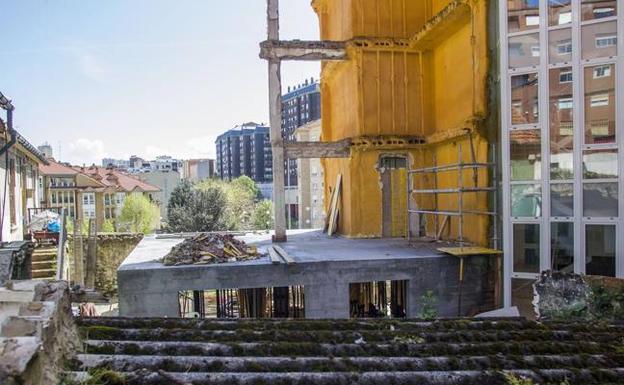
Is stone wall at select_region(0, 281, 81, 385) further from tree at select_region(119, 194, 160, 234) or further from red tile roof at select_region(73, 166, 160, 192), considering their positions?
red tile roof at select_region(73, 166, 160, 192)

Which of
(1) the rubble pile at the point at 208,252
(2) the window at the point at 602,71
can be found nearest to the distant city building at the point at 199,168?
(1) the rubble pile at the point at 208,252

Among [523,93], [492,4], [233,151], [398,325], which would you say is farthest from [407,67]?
[233,151]

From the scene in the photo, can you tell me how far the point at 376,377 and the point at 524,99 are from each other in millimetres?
7984

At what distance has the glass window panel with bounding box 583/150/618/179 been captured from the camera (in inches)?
324

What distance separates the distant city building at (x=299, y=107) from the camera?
88750 mm

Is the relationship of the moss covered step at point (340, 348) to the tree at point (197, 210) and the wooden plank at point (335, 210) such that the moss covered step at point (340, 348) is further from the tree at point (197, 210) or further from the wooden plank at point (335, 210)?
the tree at point (197, 210)

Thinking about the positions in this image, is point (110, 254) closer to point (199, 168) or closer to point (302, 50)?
point (302, 50)

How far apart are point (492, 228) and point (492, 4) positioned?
5124 millimetres

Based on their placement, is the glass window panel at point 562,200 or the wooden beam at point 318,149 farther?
the wooden beam at point 318,149

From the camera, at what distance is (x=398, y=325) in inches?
171

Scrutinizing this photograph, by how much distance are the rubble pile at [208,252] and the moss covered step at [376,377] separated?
6.52 m

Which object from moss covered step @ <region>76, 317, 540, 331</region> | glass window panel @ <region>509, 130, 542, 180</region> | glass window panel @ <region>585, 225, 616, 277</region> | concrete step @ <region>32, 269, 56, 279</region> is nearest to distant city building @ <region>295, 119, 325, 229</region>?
concrete step @ <region>32, 269, 56, 279</region>

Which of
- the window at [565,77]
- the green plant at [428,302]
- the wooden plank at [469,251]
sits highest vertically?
the window at [565,77]

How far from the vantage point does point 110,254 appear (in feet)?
77.6
